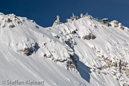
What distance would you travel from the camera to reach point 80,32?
48.9 m

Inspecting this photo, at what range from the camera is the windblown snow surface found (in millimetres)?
21566

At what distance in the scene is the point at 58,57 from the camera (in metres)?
27.9

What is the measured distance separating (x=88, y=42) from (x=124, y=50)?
31.5ft

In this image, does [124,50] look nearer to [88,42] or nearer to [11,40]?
[88,42]

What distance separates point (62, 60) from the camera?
27.8 m

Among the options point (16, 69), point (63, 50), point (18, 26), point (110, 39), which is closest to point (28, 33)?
point (18, 26)

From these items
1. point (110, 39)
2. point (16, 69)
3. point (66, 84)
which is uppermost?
point (110, 39)

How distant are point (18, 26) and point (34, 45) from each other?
539 cm

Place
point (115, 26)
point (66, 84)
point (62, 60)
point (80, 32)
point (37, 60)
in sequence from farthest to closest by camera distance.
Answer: point (115, 26)
point (80, 32)
point (62, 60)
point (37, 60)
point (66, 84)

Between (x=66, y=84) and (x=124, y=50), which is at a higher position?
(x=124, y=50)

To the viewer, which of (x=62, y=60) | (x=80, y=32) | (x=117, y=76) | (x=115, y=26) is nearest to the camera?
(x=62, y=60)

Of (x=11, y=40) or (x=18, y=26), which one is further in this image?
(x=18, y=26)

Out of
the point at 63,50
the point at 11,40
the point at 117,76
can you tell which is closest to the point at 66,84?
the point at 63,50

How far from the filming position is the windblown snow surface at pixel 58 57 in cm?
2157
